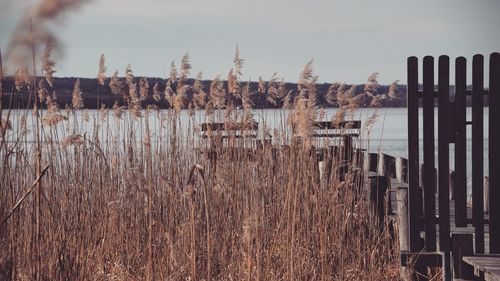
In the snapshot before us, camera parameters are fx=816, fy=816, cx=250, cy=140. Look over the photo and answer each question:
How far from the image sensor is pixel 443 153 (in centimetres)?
448

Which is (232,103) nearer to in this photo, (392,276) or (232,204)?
(232,204)

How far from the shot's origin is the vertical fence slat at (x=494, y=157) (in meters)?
4.42

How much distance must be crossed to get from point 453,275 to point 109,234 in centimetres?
206

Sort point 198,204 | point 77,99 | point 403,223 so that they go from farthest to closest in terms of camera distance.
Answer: point 77,99 → point 198,204 → point 403,223

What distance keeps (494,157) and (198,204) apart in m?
2.09

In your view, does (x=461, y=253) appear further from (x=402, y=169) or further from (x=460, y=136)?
(x=402, y=169)

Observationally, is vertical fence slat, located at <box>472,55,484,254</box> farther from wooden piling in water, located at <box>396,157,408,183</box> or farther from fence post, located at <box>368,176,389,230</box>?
wooden piling in water, located at <box>396,157,408,183</box>

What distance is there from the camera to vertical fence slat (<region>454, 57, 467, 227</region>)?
439 cm

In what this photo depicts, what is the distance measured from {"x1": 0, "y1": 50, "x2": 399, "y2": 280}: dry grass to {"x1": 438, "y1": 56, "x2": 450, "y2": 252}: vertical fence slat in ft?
2.15

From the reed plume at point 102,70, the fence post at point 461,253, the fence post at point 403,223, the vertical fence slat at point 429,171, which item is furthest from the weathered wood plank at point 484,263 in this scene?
the reed plume at point 102,70

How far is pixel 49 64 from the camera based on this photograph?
422 centimetres

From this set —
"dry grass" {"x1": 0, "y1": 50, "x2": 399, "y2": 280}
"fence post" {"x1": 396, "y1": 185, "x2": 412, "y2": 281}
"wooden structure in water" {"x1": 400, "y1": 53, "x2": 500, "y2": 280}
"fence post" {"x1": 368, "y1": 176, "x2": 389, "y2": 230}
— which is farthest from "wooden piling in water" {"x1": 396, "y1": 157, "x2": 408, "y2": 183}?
"wooden structure in water" {"x1": 400, "y1": 53, "x2": 500, "y2": 280}

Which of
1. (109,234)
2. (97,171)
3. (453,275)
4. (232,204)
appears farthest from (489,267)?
(97,171)

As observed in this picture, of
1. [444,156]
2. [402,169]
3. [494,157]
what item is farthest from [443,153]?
[402,169]
